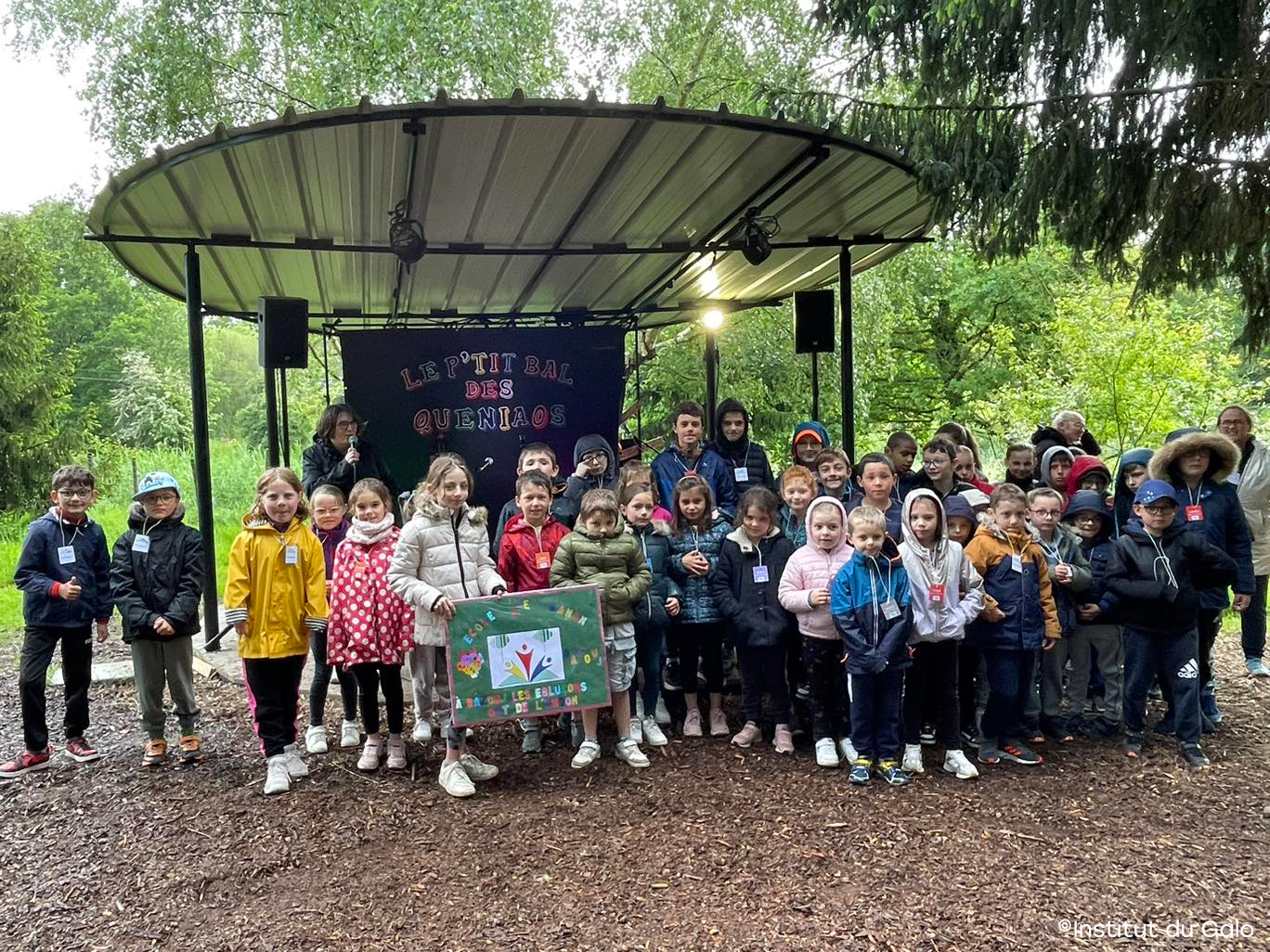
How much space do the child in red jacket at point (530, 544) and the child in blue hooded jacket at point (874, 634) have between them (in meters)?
1.44

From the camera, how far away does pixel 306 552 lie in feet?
14.1

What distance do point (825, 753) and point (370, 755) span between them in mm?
2183

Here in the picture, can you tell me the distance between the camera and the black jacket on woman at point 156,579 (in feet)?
14.2

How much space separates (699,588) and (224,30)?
1277 centimetres

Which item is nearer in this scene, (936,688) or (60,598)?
(936,688)

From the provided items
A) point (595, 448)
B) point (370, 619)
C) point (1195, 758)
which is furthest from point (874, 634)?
point (370, 619)

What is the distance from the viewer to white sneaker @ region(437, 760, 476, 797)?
3994 millimetres

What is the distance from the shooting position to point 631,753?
4.33 metres

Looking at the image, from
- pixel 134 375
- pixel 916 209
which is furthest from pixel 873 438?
pixel 134 375

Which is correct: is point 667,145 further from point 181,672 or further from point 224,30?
point 224,30

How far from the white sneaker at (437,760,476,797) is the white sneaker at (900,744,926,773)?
196cm

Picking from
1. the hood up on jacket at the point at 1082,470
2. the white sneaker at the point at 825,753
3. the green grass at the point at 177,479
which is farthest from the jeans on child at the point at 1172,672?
the green grass at the point at 177,479

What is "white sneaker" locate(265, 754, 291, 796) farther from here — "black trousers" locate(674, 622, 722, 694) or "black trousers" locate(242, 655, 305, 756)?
"black trousers" locate(674, 622, 722, 694)

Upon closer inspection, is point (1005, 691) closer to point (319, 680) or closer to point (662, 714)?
point (662, 714)
